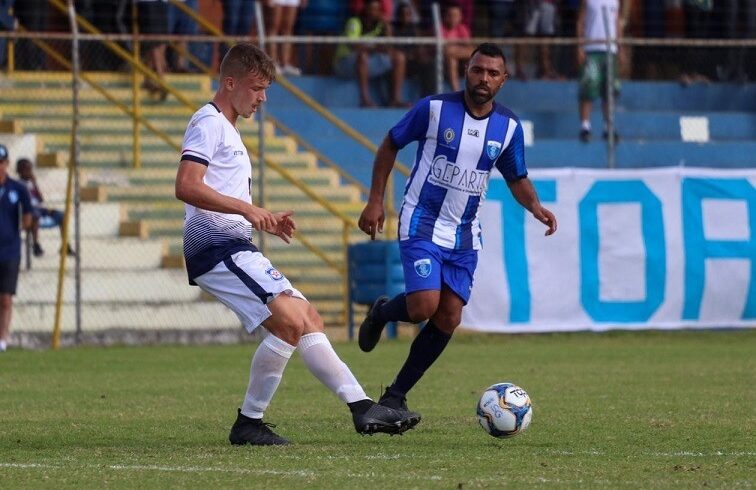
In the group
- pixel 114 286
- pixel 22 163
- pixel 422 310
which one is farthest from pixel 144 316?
pixel 422 310

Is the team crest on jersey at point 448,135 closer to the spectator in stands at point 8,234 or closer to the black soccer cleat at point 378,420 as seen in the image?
the black soccer cleat at point 378,420

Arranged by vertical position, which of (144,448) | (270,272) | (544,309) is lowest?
(544,309)

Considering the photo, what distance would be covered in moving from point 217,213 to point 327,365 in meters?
0.93

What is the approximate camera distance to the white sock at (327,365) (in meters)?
7.88

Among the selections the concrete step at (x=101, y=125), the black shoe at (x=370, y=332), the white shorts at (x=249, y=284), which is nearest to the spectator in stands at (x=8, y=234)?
the concrete step at (x=101, y=125)

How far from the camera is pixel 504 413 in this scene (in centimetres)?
806

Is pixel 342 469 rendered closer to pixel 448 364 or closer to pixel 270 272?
pixel 270 272

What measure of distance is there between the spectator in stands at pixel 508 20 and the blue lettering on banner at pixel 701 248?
5111 millimetres

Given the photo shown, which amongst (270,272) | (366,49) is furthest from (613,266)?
(270,272)

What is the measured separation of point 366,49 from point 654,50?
501cm

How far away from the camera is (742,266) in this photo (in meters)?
17.8

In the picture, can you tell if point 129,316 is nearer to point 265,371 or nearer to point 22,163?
point 22,163

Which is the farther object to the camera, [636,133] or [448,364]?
[636,133]

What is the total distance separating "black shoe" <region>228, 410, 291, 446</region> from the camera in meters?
7.98
